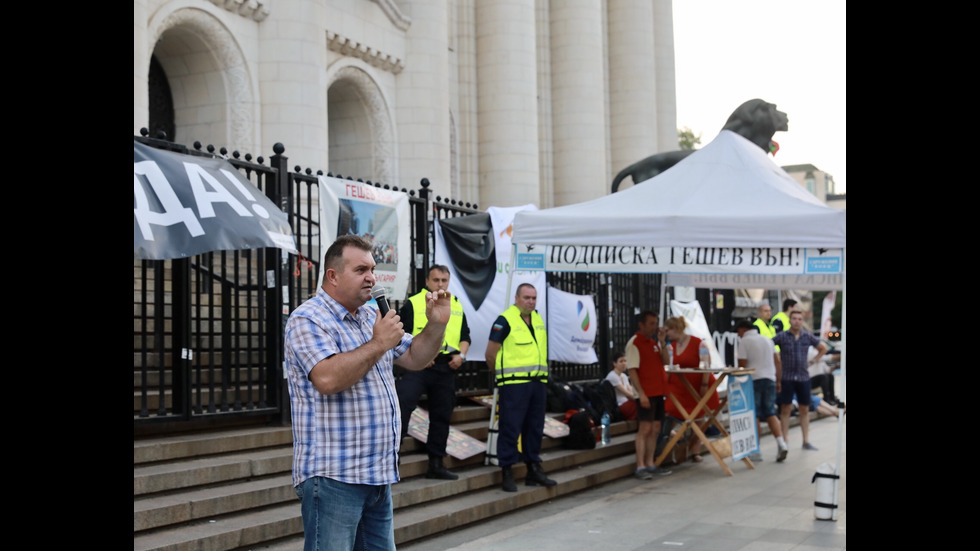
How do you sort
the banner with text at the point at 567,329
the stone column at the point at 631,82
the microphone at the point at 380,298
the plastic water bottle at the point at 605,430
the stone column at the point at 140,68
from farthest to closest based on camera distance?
the stone column at the point at 631,82 < the banner with text at the point at 567,329 < the plastic water bottle at the point at 605,430 < the stone column at the point at 140,68 < the microphone at the point at 380,298

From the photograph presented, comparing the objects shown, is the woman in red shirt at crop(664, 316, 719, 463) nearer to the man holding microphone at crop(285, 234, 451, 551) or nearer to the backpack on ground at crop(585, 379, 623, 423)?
the backpack on ground at crop(585, 379, 623, 423)

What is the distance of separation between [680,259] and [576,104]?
56.1 ft

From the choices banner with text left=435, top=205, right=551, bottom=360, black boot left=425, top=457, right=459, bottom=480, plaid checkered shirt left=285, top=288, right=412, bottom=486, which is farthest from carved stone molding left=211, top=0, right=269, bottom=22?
plaid checkered shirt left=285, top=288, right=412, bottom=486

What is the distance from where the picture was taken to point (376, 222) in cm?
1125

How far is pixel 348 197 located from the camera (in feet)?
35.2

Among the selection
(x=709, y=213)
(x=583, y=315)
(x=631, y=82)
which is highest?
(x=631, y=82)

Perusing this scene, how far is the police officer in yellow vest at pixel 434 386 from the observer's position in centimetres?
999

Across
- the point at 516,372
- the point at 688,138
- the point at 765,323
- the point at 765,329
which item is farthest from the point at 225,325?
the point at 688,138

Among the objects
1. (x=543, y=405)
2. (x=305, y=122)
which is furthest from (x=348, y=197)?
(x=305, y=122)

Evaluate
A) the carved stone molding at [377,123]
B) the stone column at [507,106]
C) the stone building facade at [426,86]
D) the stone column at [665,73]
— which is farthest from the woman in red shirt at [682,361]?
the stone column at [665,73]

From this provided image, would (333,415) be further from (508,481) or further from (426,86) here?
(426,86)

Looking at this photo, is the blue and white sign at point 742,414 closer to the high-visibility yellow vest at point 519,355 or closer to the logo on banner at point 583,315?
the logo on banner at point 583,315

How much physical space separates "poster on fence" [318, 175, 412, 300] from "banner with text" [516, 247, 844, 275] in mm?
1466

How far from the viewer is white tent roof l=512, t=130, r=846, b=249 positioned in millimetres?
9461
